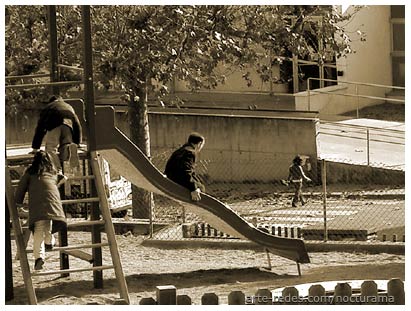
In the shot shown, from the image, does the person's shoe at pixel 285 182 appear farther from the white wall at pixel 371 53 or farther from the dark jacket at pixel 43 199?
the dark jacket at pixel 43 199

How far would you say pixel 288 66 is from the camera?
33625mm

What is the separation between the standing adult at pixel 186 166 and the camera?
62.6 ft

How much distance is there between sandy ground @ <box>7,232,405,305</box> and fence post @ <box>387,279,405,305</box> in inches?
115

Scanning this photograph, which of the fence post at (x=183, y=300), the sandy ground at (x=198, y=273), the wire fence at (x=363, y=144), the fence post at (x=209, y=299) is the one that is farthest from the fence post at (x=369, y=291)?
the wire fence at (x=363, y=144)

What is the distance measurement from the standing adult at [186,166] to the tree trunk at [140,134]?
558 cm

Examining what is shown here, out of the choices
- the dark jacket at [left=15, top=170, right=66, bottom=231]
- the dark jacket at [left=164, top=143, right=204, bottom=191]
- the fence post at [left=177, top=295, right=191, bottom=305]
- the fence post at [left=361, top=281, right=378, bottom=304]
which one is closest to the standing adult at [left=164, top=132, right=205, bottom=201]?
the dark jacket at [left=164, top=143, right=204, bottom=191]

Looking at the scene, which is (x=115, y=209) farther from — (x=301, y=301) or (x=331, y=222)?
(x=301, y=301)

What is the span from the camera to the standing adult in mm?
19078

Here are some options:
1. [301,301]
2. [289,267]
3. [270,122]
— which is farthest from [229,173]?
[301,301]

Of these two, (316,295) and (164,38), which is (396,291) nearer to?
(316,295)

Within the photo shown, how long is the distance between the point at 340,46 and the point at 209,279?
6876 millimetres

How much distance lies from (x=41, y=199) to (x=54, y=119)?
3.86 feet

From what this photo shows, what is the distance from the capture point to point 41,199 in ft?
55.5

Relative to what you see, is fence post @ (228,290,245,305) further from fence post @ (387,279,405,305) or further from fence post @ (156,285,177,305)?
fence post @ (387,279,405,305)
